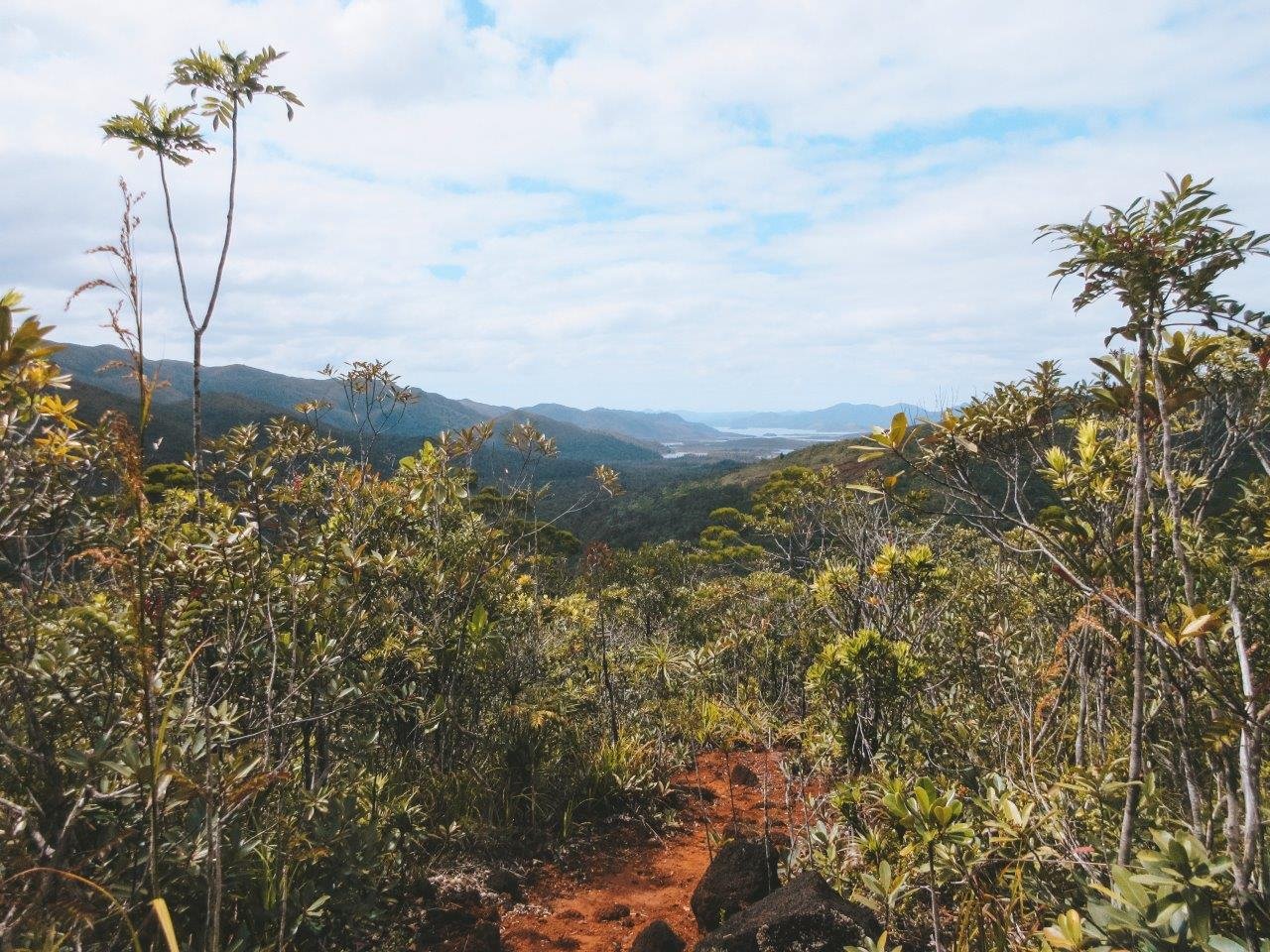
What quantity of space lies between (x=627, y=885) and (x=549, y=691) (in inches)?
63.0

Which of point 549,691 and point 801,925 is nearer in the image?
point 801,925

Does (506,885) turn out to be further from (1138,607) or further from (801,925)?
(1138,607)

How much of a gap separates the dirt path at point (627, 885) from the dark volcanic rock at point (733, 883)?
0.17 m

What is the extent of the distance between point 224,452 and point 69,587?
1.40 metres

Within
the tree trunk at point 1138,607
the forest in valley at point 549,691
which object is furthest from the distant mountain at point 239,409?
the tree trunk at point 1138,607

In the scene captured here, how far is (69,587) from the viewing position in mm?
3623

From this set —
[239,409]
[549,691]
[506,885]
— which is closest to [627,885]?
[506,885]

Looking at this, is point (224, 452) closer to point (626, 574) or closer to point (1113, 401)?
point (1113, 401)

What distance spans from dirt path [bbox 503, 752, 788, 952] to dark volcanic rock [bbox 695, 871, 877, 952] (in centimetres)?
83

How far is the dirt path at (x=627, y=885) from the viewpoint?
368 cm

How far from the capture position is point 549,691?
5449mm

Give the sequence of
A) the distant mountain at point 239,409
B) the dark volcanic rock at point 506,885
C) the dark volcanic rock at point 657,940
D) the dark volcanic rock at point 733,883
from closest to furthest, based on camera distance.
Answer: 1. the dark volcanic rock at point 657,940
2. the dark volcanic rock at point 733,883
3. the dark volcanic rock at point 506,885
4. the distant mountain at point 239,409

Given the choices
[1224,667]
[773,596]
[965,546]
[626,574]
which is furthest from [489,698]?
[626,574]

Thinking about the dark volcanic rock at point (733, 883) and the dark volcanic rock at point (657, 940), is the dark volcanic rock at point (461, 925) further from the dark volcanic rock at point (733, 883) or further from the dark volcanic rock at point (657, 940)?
the dark volcanic rock at point (733, 883)
